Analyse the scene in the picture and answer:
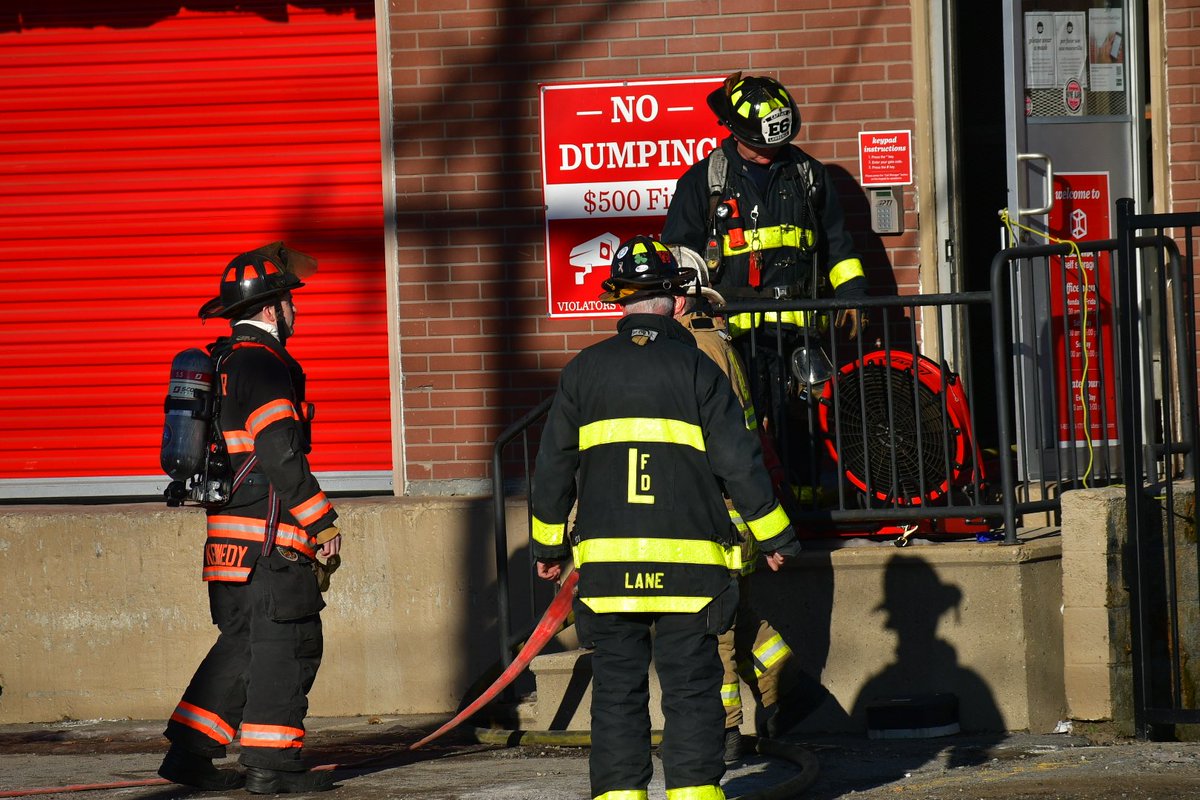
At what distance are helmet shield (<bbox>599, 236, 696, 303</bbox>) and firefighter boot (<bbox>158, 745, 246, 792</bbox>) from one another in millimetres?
2386

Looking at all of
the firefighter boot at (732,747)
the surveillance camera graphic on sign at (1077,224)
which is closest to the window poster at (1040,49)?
the surveillance camera graphic on sign at (1077,224)

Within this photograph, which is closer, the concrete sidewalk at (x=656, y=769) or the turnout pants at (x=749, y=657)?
the concrete sidewalk at (x=656, y=769)

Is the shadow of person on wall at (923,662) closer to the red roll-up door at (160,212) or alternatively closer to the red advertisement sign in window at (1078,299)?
the red advertisement sign in window at (1078,299)

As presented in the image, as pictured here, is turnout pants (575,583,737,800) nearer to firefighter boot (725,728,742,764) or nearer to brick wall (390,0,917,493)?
firefighter boot (725,728,742,764)

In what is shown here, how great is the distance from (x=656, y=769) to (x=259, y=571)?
5.66 feet

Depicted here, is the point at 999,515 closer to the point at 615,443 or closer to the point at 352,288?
the point at 615,443

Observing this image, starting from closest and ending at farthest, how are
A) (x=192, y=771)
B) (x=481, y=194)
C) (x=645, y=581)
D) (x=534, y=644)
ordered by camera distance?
(x=645, y=581)
(x=192, y=771)
(x=534, y=644)
(x=481, y=194)

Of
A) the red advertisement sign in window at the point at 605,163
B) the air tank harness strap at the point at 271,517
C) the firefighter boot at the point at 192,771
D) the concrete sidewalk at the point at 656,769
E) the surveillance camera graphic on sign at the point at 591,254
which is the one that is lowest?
the concrete sidewalk at the point at 656,769

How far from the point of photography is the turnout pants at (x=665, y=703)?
4.73 metres

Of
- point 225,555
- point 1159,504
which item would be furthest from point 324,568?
point 1159,504

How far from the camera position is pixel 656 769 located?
614cm

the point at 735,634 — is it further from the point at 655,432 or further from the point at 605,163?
the point at 605,163

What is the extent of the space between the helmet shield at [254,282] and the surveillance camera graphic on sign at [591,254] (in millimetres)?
2238

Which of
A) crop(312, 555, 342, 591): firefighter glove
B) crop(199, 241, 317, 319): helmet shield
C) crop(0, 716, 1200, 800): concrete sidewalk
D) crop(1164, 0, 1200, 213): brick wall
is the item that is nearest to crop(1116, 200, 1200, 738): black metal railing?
crop(0, 716, 1200, 800): concrete sidewalk
